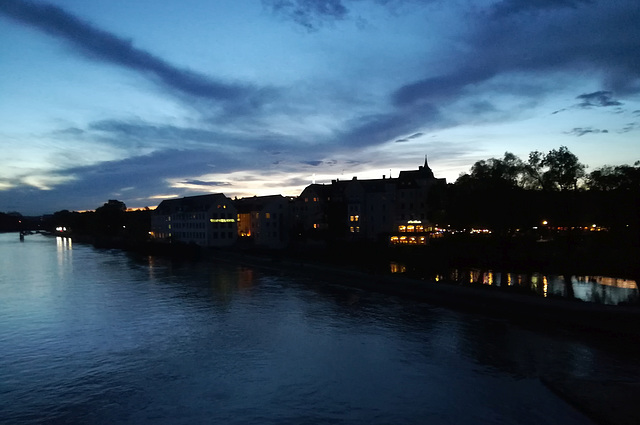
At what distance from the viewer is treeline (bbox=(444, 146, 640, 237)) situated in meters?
40.1

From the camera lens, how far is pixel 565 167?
51531 mm

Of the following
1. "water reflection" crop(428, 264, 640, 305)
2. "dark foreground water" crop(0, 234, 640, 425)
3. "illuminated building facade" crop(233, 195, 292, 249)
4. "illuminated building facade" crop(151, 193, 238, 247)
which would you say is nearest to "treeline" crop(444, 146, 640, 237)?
"water reflection" crop(428, 264, 640, 305)

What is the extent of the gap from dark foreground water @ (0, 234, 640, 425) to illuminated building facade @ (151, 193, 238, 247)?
46621mm

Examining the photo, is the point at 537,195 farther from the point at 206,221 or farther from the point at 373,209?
the point at 206,221

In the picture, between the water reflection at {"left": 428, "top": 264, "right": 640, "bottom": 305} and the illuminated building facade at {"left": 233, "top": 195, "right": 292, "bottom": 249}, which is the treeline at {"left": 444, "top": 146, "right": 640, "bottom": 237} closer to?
the water reflection at {"left": 428, "top": 264, "right": 640, "bottom": 305}

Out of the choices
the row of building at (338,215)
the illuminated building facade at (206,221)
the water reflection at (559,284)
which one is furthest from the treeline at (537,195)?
the illuminated building facade at (206,221)

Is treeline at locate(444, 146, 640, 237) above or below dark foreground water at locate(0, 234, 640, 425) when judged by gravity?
above

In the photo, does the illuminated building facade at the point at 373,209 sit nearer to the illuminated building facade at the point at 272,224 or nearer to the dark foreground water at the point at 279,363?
the illuminated building facade at the point at 272,224

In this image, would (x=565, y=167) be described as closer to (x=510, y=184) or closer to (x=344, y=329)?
(x=510, y=184)

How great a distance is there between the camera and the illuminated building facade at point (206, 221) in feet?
261

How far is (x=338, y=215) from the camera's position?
238 feet

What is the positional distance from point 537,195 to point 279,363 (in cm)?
4087

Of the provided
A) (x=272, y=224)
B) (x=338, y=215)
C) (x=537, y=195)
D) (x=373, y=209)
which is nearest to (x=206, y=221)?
(x=272, y=224)

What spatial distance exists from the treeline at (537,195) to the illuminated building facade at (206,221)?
135ft
